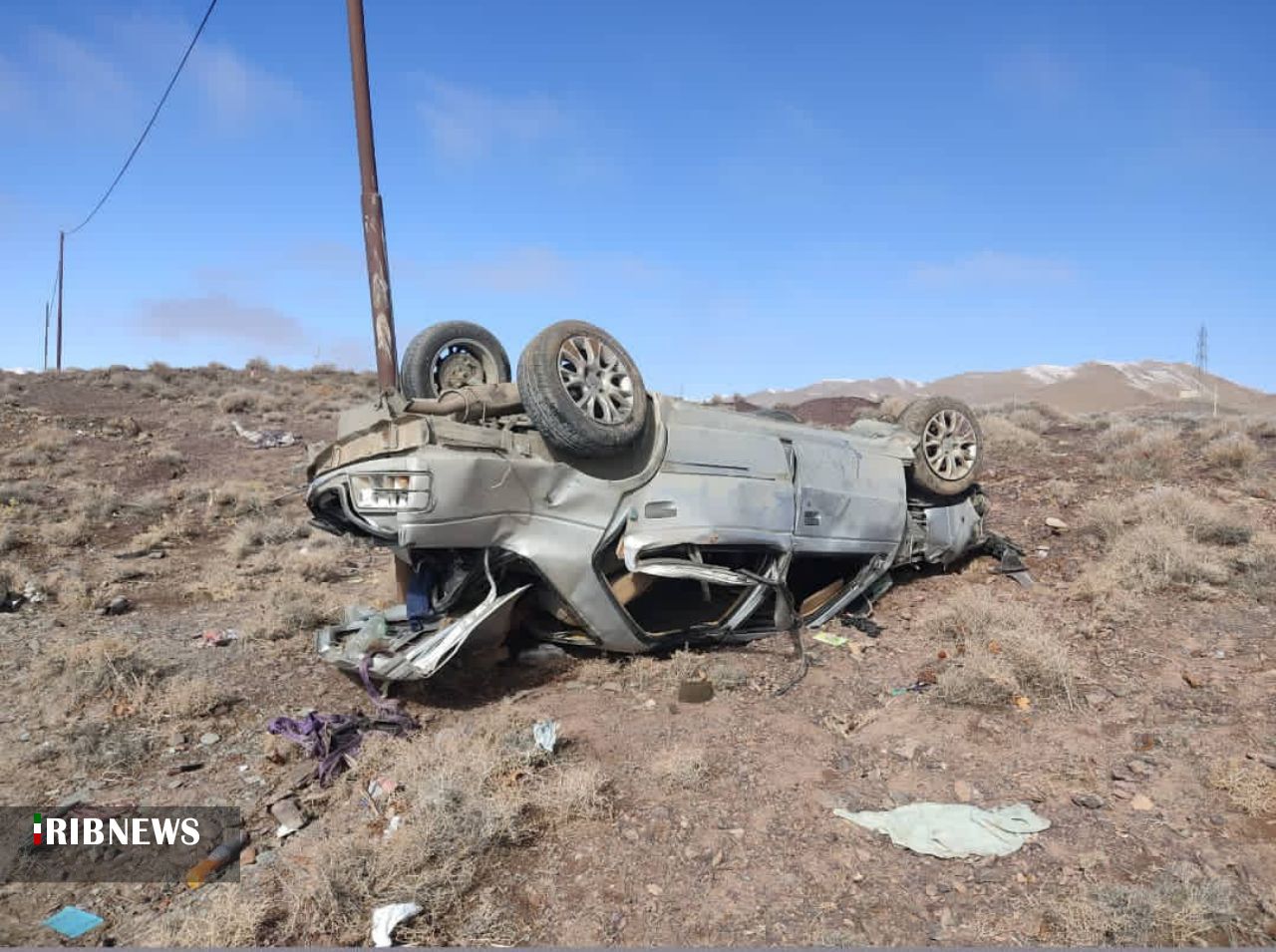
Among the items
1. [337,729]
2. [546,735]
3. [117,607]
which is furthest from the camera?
[117,607]

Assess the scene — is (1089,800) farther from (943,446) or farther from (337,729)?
(337,729)

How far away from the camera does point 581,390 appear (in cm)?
504

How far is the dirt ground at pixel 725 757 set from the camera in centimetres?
308

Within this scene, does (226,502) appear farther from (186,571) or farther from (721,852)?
(721,852)

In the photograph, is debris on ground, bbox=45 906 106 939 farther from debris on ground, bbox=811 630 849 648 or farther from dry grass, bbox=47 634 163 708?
debris on ground, bbox=811 630 849 648

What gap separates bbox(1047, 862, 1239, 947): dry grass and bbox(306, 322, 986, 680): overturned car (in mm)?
2702

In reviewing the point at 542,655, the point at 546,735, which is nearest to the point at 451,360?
the point at 542,655

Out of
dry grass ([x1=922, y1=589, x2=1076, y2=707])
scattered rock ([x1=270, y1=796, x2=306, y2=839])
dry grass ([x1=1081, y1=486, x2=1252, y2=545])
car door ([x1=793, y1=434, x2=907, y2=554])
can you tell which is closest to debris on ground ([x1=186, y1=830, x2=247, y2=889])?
scattered rock ([x1=270, y1=796, x2=306, y2=839])

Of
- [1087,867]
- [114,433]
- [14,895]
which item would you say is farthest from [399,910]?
[114,433]

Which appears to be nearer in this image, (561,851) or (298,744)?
(561,851)

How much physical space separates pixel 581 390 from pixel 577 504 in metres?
0.73

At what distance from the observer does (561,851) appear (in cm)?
353

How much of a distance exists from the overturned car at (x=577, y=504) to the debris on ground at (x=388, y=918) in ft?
5.51

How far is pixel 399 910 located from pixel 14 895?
5.59 ft
